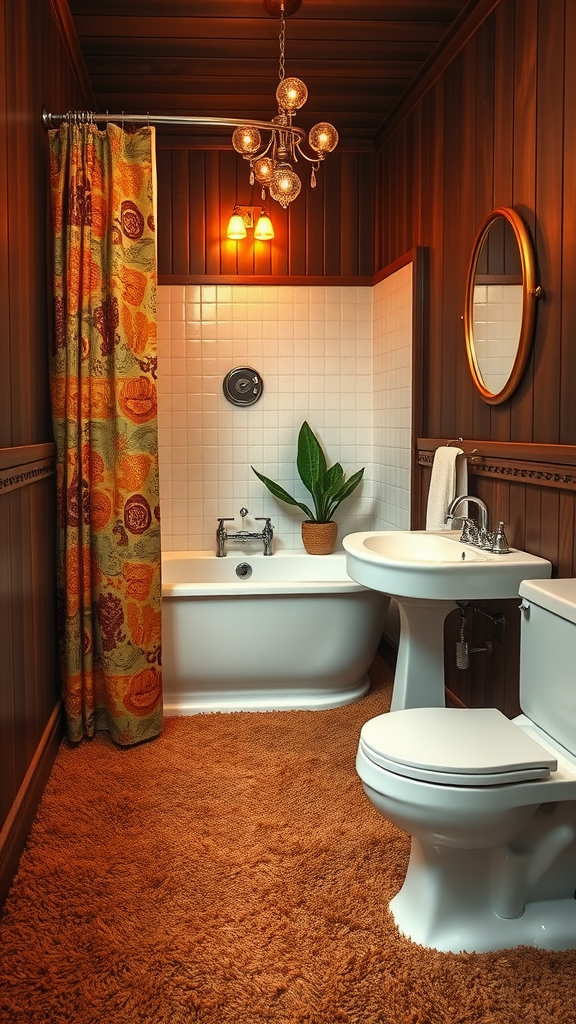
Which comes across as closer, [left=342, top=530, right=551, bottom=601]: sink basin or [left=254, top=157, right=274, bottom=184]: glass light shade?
[left=342, top=530, right=551, bottom=601]: sink basin

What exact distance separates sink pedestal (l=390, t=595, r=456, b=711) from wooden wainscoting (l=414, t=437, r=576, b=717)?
16cm

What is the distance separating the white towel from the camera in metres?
2.92

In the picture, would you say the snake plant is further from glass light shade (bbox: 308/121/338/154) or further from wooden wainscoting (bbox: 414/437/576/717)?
glass light shade (bbox: 308/121/338/154)

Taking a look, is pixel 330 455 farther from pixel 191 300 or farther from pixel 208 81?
pixel 208 81

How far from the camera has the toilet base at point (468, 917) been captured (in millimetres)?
1846

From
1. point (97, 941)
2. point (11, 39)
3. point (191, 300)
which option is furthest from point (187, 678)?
point (11, 39)

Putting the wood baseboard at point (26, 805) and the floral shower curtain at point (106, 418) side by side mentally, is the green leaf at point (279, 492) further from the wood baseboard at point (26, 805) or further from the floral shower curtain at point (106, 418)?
the wood baseboard at point (26, 805)

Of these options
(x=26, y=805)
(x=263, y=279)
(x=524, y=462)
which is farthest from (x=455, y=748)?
(x=263, y=279)

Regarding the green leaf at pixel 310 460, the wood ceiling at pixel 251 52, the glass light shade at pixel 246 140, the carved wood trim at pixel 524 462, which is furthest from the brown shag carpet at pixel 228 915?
the wood ceiling at pixel 251 52

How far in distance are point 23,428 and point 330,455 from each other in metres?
2.26

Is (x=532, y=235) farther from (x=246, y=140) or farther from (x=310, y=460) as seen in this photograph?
(x=310, y=460)

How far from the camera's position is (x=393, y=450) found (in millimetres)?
4031

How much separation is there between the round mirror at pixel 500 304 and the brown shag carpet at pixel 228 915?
1458 millimetres

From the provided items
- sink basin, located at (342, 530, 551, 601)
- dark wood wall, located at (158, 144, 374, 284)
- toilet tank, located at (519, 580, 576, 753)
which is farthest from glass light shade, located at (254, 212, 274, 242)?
toilet tank, located at (519, 580, 576, 753)
